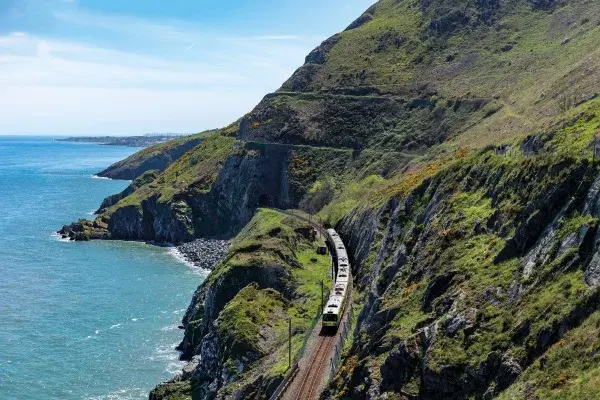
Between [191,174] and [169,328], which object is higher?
[191,174]

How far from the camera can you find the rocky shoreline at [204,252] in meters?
105

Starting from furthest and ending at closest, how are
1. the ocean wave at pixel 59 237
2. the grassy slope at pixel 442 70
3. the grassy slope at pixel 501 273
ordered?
the ocean wave at pixel 59 237
the grassy slope at pixel 442 70
the grassy slope at pixel 501 273

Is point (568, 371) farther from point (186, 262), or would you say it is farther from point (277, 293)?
point (186, 262)

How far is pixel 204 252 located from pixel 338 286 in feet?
196

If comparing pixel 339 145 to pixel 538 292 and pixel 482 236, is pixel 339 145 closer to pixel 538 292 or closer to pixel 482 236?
pixel 482 236

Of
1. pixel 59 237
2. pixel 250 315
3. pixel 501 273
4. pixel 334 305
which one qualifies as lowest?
pixel 59 237

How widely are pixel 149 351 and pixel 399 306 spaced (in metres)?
40.2

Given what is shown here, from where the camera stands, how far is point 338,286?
56.2 meters

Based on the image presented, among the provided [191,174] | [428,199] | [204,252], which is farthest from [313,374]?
[191,174]

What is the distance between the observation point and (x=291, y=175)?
119m

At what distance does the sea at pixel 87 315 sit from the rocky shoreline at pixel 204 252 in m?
2.27

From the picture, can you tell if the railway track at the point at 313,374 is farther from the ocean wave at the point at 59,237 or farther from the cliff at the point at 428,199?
the ocean wave at the point at 59,237

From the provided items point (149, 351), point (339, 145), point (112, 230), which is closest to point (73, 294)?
point (149, 351)

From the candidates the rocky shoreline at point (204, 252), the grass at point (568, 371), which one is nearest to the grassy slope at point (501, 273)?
the grass at point (568, 371)
